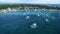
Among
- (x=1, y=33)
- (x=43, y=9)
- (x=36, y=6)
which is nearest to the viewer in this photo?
(x=1, y=33)

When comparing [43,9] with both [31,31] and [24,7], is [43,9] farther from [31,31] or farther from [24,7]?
[31,31]

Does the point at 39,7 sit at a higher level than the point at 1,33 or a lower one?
lower

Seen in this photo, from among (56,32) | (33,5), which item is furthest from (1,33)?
(33,5)

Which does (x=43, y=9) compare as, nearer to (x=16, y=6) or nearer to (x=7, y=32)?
(x=16, y=6)

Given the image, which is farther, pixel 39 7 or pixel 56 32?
pixel 39 7

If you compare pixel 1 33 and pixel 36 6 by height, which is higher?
pixel 1 33

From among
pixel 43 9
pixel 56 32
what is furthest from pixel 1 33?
pixel 43 9

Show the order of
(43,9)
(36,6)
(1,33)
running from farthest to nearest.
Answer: (36,6) < (43,9) < (1,33)

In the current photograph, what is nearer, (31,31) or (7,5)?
(31,31)

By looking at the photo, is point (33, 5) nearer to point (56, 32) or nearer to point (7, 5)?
point (7, 5)
